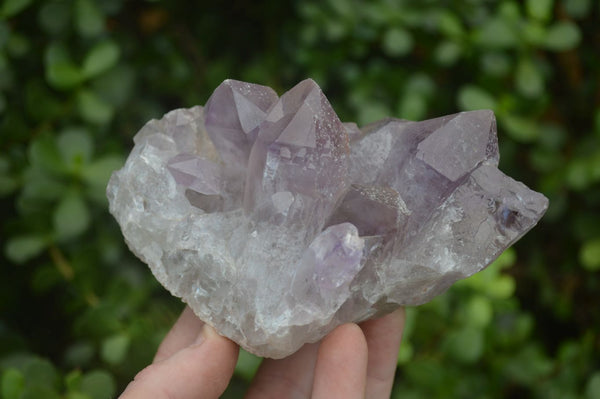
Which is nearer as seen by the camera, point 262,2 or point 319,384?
point 319,384

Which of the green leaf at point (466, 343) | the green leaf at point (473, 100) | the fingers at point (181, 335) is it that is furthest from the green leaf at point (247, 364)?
the green leaf at point (473, 100)

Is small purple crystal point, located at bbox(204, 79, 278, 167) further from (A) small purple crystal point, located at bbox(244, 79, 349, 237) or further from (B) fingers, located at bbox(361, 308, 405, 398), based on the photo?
(B) fingers, located at bbox(361, 308, 405, 398)

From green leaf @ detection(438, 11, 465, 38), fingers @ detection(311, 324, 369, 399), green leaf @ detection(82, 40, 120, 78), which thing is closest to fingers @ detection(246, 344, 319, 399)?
fingers @ detection(311, 324, 369, 399)

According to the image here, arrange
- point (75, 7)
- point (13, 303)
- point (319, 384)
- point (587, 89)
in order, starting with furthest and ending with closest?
point (587, 89)
point (13, 303)
point (75, 7)
point (319, 384)

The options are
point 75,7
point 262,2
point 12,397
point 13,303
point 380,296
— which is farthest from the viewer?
point 262,2

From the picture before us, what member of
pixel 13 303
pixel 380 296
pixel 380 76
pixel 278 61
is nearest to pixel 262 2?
pixel 278 61

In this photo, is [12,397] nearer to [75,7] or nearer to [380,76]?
[75,7]
